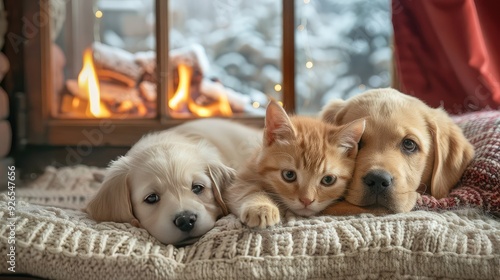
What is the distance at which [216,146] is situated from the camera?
2.08 m

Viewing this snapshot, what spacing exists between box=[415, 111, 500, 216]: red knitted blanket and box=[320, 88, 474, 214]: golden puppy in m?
0.03

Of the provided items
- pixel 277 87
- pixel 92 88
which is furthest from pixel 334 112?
pixel 92 88

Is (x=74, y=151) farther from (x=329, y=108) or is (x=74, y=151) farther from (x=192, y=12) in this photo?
(x=329, y=108)

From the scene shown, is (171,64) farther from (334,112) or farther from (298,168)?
(298,168)

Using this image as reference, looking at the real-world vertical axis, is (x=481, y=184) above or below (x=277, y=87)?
below

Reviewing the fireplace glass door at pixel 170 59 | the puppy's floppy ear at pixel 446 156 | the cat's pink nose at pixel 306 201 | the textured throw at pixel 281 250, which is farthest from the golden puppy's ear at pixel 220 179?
the fireplace glass door at pixel 170 59

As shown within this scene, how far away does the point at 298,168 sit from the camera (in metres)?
1.61

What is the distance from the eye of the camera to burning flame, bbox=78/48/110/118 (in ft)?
10.5

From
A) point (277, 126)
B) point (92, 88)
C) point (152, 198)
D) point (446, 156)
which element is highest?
point (92, 88)

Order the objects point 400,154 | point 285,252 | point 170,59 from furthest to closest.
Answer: point 170,59, point 400,154, point 285,252

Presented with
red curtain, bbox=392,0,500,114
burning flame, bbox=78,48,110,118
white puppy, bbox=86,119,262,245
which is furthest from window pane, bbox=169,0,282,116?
white puppy, bbox=86,119,262,245

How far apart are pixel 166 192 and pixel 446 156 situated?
3.03 ft

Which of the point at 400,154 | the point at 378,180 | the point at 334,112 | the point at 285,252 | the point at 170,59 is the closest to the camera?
the point at 285,252

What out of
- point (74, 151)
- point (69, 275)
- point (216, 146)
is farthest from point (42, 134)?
point (69, 275)
